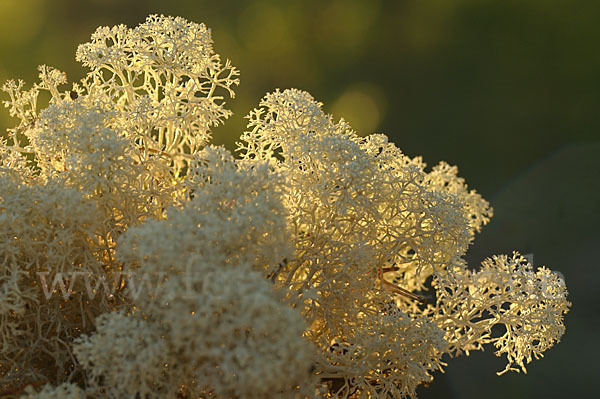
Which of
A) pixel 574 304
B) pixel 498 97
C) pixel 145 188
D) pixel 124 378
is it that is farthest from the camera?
pixel 498 97

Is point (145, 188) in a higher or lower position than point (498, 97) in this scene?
lower

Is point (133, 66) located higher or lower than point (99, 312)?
higher

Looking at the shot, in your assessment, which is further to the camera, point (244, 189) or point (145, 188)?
Answer: point (145, 188)

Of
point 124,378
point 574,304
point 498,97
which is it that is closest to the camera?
point 124,378

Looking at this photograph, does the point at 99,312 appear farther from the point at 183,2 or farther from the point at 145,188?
the point at 183,2

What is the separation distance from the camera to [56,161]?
0.65m

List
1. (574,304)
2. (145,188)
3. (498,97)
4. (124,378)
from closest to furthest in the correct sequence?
(124,378) → (145,188) → (574,304) → (498,97)

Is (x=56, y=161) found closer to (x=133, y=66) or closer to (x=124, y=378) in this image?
(x=133, y=66)

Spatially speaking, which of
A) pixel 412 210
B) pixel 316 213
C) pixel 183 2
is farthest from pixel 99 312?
pixel 183 2

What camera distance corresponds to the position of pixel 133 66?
712mm

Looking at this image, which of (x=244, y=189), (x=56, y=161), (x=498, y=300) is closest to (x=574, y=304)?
(x=498, y=300)

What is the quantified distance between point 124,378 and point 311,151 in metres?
0.31

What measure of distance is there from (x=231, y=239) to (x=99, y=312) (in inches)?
7.1

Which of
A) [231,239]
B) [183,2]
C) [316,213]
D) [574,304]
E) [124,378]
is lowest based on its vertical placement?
[124,378]
